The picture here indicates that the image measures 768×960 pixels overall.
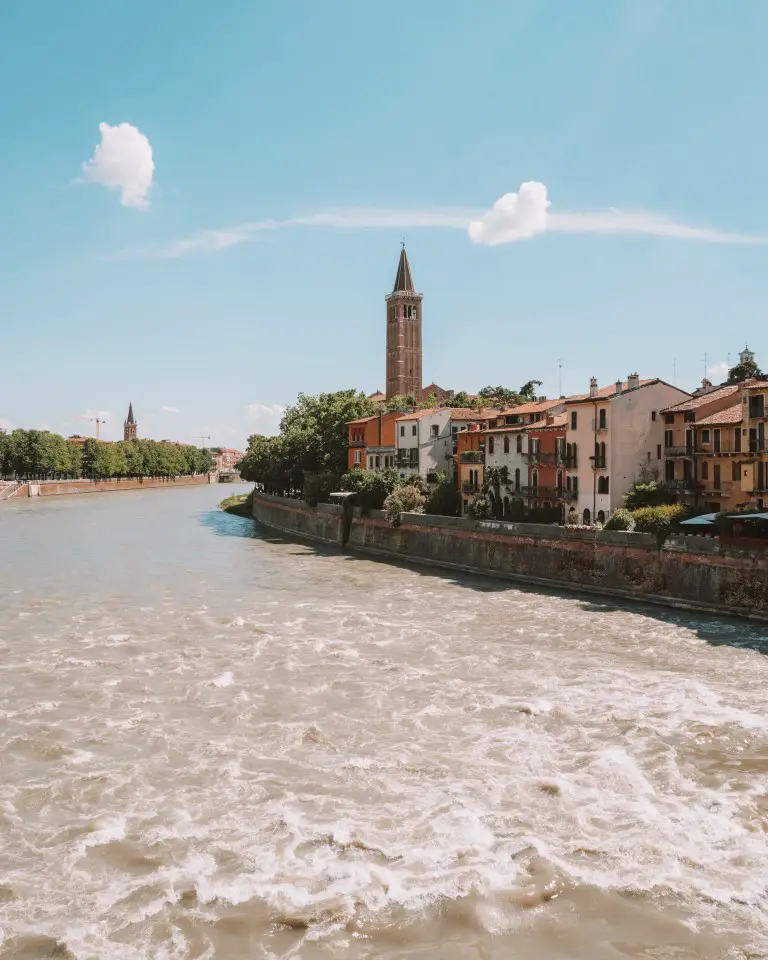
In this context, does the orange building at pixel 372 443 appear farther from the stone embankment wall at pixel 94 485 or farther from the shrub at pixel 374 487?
the stone embankment wall at pixel 94 485

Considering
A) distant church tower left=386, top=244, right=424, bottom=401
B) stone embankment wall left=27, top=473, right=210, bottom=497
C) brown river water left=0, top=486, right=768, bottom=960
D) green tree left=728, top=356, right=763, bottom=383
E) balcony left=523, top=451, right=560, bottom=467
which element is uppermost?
distant church tower left=386, top=244, right=424, bottom=401

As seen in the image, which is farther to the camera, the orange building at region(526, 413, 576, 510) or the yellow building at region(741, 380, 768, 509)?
the orange building at region(526, 413, 576, 510)

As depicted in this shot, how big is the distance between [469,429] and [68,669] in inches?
1534

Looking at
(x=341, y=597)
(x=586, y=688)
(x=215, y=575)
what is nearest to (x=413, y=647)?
(x=586, y=688)

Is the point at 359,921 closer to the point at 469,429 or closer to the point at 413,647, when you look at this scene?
the point at 413,647

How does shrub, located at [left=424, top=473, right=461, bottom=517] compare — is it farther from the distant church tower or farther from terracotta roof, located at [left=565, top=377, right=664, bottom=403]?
the distant church tower

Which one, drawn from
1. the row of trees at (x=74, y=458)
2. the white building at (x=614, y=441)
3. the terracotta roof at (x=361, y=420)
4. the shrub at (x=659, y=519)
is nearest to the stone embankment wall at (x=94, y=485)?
the row of trees at (x=74, y=458)

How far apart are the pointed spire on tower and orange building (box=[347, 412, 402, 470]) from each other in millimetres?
Result: 65541

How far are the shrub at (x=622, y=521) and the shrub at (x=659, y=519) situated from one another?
0.27 meters

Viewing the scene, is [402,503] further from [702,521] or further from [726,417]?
[702,521]

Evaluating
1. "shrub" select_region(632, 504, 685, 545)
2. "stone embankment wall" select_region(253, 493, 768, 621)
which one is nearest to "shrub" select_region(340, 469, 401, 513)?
"stone embankment wall" select_region(253, 493, 768, 621)

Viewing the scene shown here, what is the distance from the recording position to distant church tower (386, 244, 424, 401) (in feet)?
438

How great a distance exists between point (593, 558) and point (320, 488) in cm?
3251

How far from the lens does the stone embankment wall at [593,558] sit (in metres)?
33.3
